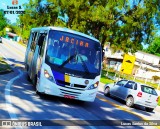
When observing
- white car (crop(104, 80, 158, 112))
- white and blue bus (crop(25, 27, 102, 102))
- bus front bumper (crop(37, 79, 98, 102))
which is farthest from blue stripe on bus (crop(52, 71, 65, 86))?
white car (crop(104, 80, 158, 112))

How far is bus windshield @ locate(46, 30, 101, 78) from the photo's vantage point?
12344 millimetres

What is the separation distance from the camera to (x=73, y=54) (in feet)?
41.7

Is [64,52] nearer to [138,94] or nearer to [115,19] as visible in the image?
[138,94]

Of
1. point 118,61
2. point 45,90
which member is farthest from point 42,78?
point 118,61

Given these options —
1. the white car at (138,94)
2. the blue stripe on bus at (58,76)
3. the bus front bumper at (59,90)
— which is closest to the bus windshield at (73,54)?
the blue stripe on bus at (58,76)

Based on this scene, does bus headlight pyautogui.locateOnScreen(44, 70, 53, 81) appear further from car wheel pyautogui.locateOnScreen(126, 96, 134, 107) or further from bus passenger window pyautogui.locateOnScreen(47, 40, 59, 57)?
car wheel pyautogui.locateOnScreen(126, 96, 134, 107)

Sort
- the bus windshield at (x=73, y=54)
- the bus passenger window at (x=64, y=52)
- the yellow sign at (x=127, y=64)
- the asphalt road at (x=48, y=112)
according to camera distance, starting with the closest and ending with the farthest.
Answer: the asphalt road at (x=48, y=112)
the bus windshield at (x=73, y=54)
the bus passenger window at (x=64, y=52)
the yellow sign at (x=127, y=64)

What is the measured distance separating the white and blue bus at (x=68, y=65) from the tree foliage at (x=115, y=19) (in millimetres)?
22603

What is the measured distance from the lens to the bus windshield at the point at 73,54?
12.3 metres

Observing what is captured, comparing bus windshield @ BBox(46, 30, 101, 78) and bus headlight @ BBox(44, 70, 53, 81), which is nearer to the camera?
bus headlight @ BBox(44, 70, 53, 81)

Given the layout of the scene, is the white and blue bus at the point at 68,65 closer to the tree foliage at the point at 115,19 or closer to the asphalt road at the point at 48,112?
the asphalt road at the point at 48,112

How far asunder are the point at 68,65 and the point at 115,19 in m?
25.1

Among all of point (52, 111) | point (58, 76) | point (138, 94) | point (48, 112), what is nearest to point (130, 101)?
point (138, 94)

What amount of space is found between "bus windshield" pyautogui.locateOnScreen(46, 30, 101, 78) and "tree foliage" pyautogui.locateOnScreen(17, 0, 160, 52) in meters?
22.5
